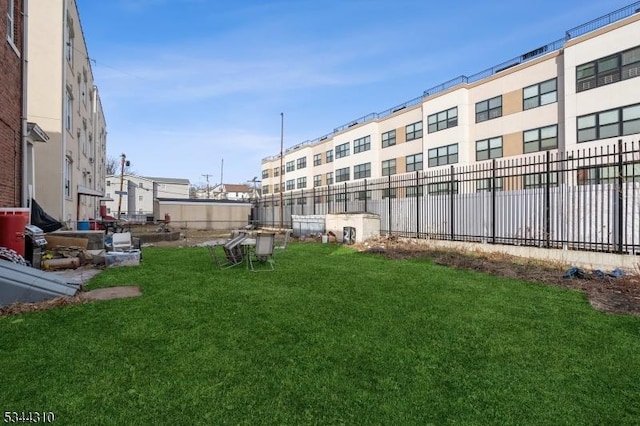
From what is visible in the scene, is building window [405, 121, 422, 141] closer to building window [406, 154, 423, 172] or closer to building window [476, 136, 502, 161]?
building window [406, 154, 423, 172]

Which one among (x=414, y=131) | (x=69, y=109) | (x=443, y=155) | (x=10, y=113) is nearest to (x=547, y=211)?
(x=10, y=113)

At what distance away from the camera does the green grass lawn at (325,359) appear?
106 inches

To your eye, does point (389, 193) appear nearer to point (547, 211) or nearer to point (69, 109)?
point (547, 211)

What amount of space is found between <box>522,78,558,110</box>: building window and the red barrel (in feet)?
87.0

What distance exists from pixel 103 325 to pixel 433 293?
4.77 meters

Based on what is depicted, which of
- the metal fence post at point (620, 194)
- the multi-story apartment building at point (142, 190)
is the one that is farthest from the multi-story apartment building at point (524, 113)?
the multi-story apartment building at point (142, 190)

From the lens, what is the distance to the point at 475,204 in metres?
12.6

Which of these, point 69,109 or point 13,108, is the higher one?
point 69,109

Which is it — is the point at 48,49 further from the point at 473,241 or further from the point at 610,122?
the point at 610,122

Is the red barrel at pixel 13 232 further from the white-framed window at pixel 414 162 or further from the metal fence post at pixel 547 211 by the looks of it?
the white-framed window at pixel 414 162

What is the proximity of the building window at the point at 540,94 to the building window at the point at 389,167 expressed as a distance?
13509 millimetres

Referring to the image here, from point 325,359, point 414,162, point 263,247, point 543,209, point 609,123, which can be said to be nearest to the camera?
point 325,359

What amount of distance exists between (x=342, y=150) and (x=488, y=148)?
19.6 meters

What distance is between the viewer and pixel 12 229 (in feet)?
24.6
